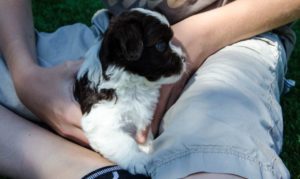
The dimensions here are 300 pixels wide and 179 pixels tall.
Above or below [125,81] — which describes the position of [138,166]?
below

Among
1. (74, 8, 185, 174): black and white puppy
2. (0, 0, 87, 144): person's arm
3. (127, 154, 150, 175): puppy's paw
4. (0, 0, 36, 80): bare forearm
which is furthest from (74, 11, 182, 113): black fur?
(0, 0, 36, 80): bare forearm

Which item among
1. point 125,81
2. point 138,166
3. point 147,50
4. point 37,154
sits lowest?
point 37,154

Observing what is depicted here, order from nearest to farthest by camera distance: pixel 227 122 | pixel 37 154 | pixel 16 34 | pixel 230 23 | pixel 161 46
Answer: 1. pixel 227 122
2. pixel 161 46
3. pixel 37 154
4. pixel 230 23
5. pixel 16 34

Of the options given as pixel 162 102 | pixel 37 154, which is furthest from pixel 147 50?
pixel 37 154

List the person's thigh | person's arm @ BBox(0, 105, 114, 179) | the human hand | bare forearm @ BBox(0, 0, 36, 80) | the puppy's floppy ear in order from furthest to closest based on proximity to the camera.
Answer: bare forearm @ BBox(0, 0, 36, 80) < the human hand < person's arm @ BBox(0, 105, 114, 179) < the puppy's floppy ear < the person's thigh

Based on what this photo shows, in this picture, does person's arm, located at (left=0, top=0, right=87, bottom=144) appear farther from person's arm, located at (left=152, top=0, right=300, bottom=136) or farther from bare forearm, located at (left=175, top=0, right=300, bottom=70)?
bare forearm, located at (left=175, top=0, right=300, bottom=70)

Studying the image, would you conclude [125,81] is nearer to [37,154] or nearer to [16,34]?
[37,154]
